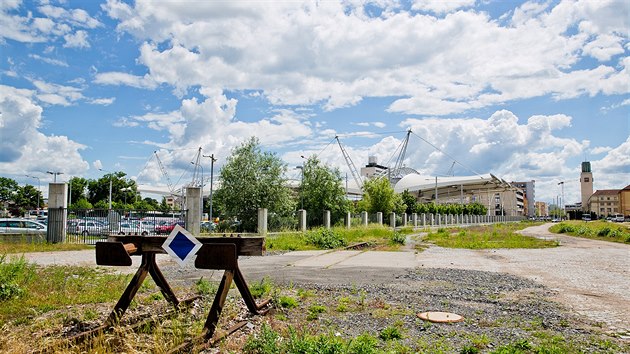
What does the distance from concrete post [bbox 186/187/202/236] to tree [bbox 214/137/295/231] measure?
35.0ft

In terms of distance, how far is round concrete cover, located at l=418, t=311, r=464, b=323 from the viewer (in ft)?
22.5

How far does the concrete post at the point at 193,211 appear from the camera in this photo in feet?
84.0

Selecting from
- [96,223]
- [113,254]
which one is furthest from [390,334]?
[96,223]

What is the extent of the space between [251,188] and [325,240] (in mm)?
13402

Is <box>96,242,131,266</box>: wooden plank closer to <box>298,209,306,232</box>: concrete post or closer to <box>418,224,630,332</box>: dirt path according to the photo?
<box>418,224,630,332</box>: dirt path

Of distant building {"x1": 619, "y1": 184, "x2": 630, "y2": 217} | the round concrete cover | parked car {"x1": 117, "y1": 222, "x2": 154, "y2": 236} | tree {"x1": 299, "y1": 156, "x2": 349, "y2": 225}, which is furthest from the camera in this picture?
distant building {"x1": 619, "y1": 184, "x2": 630, "y2": 217}

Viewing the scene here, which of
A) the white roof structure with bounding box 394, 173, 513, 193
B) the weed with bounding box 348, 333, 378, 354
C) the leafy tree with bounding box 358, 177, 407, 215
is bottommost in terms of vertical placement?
the weed with bounding box 348, 333, 378, 354

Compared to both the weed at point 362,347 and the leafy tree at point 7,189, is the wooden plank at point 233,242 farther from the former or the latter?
the leafy tree at point 7,189

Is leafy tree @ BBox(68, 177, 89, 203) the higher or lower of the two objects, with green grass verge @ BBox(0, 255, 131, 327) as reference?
higher

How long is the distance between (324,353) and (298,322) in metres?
1.92

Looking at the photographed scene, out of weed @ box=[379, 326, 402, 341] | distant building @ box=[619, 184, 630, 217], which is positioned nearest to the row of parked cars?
weed @ box=[379, 326, 402, 341]

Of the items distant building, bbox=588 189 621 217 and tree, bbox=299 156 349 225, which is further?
distant building, bbox=588 189 621 217

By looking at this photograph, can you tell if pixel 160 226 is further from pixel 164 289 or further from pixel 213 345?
pixel 213 345

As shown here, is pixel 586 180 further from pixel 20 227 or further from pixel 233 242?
pixel 233 242
